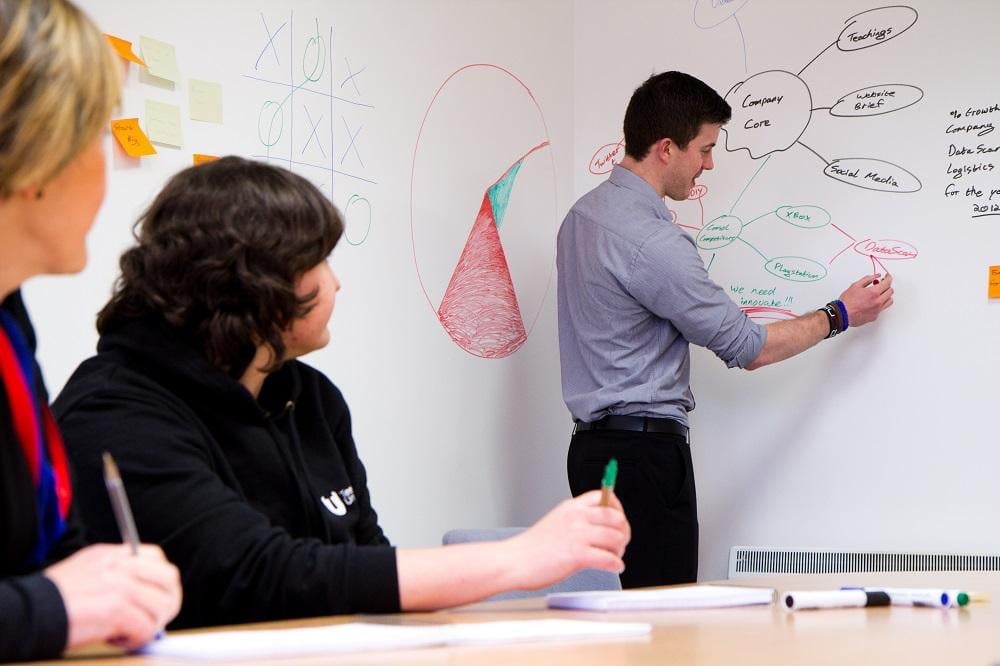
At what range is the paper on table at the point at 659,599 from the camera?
1.38m

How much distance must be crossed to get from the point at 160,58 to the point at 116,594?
1.53m

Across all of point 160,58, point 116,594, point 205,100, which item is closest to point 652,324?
point 205,100

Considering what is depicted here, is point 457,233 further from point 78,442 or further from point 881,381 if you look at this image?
point 78,442

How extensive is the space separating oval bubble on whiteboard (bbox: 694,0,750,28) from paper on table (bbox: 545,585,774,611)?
244cm

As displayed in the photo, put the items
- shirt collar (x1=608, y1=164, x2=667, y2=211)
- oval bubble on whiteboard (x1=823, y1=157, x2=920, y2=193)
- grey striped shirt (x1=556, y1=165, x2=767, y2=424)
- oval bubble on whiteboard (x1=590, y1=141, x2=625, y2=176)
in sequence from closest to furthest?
1. grey striped shirt (x1=556, y1=165, x2=767, y2=424)
2. shirt collar (x1=608, y1=164, x2=667, y2=211)
3. oval bubble on whiteboard (x1=823, y1=157, x2=920, y2=193)
4. oval bubble on whiteboard (x1=590, y1=141, x2=625, y2=176)

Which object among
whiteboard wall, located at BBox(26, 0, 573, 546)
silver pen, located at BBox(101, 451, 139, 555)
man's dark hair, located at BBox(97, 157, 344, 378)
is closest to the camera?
silver pen, located at BBox(101, 451, 139, 555)

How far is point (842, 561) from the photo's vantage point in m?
3.22

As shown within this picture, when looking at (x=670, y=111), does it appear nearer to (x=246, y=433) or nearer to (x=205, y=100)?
(x=205, y=100)

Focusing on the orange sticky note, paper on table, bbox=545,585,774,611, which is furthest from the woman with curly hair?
the orange sticky note

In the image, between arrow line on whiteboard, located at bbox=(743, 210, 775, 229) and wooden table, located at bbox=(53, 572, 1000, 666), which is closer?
wooden table, located at bbox=(53, 572, 1000, 666)

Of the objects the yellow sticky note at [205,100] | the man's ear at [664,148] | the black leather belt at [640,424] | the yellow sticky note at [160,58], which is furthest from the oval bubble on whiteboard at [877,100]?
the yellow sticky note at [160,58]

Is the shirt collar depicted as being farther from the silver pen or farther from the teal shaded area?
the silver pen

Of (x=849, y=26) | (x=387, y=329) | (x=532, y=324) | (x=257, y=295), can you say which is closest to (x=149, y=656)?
(x=257, y=295)

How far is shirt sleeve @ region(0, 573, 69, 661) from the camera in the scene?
86cm
